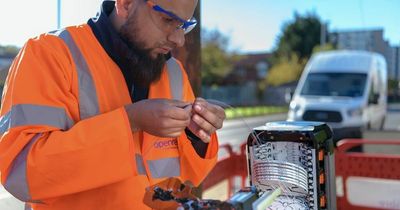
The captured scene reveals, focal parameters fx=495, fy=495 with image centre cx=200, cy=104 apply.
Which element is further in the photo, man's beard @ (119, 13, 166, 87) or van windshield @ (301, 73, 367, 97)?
van windshield @ (301, 73, 367, 97)

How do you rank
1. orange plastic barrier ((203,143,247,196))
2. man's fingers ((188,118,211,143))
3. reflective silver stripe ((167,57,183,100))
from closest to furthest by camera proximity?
1. man's fingers ((188,118,211,143))
2. reflective silver stripe ((167,57,183,100))
3. orange plastic barrier ((203,143,247,196))

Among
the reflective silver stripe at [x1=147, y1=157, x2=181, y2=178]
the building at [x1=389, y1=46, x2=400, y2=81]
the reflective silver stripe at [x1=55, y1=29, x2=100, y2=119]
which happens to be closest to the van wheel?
the reflective silver stripe at [x1=147, y1=157, x2=181, y2=178]

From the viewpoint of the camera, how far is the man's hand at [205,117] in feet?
5.22

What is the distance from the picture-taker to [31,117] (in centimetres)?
144

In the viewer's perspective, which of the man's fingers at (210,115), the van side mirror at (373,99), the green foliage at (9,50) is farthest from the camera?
the van side mirror at (373,99)

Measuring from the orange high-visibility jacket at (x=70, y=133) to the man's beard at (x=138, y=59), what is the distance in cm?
7

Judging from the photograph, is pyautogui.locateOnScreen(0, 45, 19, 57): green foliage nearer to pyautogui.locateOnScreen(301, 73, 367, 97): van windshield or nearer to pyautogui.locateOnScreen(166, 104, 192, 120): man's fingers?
pyautogui.locateOnScreen(166, 104, 192, 120): man's fingers

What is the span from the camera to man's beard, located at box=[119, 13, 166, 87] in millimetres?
1711

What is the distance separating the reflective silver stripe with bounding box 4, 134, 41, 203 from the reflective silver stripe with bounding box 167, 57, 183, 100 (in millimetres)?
667

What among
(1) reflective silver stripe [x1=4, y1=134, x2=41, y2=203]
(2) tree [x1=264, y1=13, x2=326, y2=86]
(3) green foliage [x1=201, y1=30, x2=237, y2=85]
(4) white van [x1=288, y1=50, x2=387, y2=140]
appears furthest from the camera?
(2) tree [x1=264, y1=13, x2=326, y2=86]

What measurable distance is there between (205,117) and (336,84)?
1182cm

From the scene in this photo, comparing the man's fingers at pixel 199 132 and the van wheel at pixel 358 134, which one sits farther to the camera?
the van wheel at pixel 358 134

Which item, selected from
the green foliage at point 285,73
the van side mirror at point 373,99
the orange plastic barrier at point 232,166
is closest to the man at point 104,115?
the orange plastic barrier at point 232,166

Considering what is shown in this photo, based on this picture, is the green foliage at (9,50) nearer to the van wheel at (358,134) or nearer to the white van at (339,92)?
the van wheel at (358,134)
